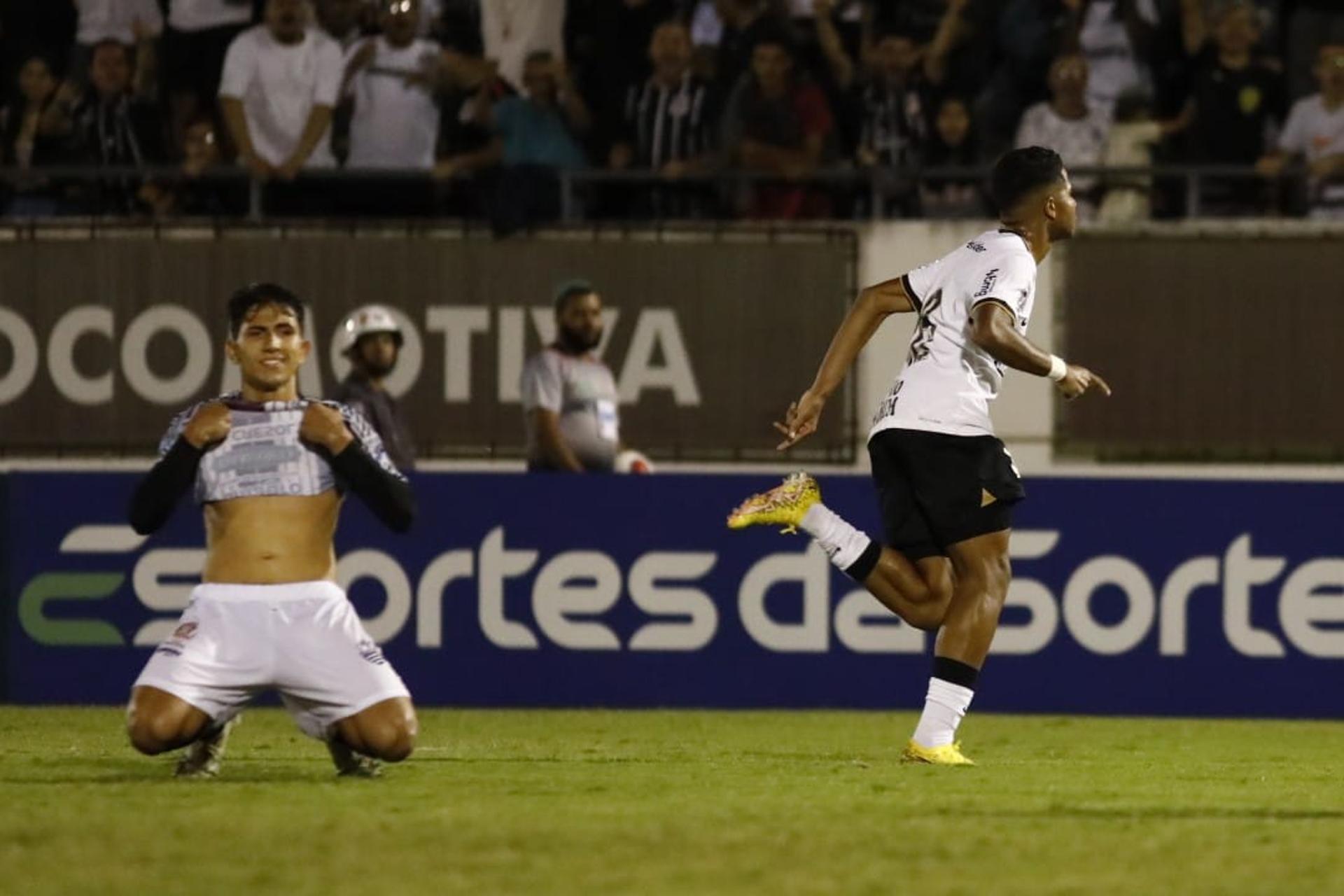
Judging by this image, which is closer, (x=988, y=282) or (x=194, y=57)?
(x=988, y=282)

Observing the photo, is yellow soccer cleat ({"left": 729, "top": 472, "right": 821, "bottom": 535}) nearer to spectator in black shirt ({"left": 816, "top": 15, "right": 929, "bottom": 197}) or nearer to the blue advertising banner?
the blue advertising banner

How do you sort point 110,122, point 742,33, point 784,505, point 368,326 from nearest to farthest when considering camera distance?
point 784,505
point 368,326
point 110,122
point 742,33

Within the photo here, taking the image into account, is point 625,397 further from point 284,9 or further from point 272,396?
point 272,396

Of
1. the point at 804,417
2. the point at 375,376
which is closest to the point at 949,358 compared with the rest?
the point at 804,417

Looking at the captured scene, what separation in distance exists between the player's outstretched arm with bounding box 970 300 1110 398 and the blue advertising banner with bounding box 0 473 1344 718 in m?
4.39

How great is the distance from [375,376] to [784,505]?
403 cm

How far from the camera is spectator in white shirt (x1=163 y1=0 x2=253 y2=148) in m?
15.0

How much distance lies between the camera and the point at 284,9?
570 inches

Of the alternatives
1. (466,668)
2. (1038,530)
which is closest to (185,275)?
(466,668)

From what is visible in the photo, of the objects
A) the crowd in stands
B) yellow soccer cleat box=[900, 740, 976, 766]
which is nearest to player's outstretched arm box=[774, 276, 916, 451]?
yellow soccer cleat box=[900, 740, 976, 766]

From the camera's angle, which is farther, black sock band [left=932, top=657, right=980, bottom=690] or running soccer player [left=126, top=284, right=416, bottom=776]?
black sock band [left=932, top=657, right=980, bottom=690]

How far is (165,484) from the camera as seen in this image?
7973 millimetres

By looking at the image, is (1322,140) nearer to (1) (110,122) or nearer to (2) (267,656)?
(1) (110,122)

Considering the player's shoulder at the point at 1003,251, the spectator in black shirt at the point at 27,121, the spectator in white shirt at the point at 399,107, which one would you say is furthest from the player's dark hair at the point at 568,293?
the player's shoulder at the point at 1003,251
